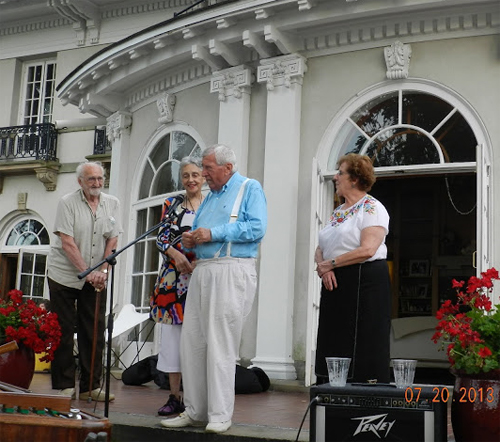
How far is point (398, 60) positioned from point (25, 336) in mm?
4239

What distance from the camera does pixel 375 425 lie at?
139 inches

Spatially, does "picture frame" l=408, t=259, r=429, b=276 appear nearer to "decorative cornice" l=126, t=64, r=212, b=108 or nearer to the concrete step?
"decorative cornice" l=126, t=64, r=212, b=108

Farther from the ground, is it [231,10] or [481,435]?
[231,10]

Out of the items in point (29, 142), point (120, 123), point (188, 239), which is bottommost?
point (188, 239)

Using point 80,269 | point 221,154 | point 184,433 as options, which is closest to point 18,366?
point 80,269

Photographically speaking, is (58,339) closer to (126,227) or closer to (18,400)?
(18,400)

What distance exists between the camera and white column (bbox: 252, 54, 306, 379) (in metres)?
7.47

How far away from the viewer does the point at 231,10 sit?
25.0 ft

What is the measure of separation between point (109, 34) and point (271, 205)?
6.76 metres

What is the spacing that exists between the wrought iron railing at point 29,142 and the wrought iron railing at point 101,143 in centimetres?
100

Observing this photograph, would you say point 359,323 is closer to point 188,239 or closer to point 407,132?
point 188,239

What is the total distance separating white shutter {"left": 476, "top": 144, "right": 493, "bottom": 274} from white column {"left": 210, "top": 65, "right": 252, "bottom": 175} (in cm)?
251

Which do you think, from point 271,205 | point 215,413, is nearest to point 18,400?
point 215,413

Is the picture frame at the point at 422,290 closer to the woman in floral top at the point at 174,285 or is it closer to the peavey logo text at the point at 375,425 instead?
the woman in floral top at the point at 174,285
